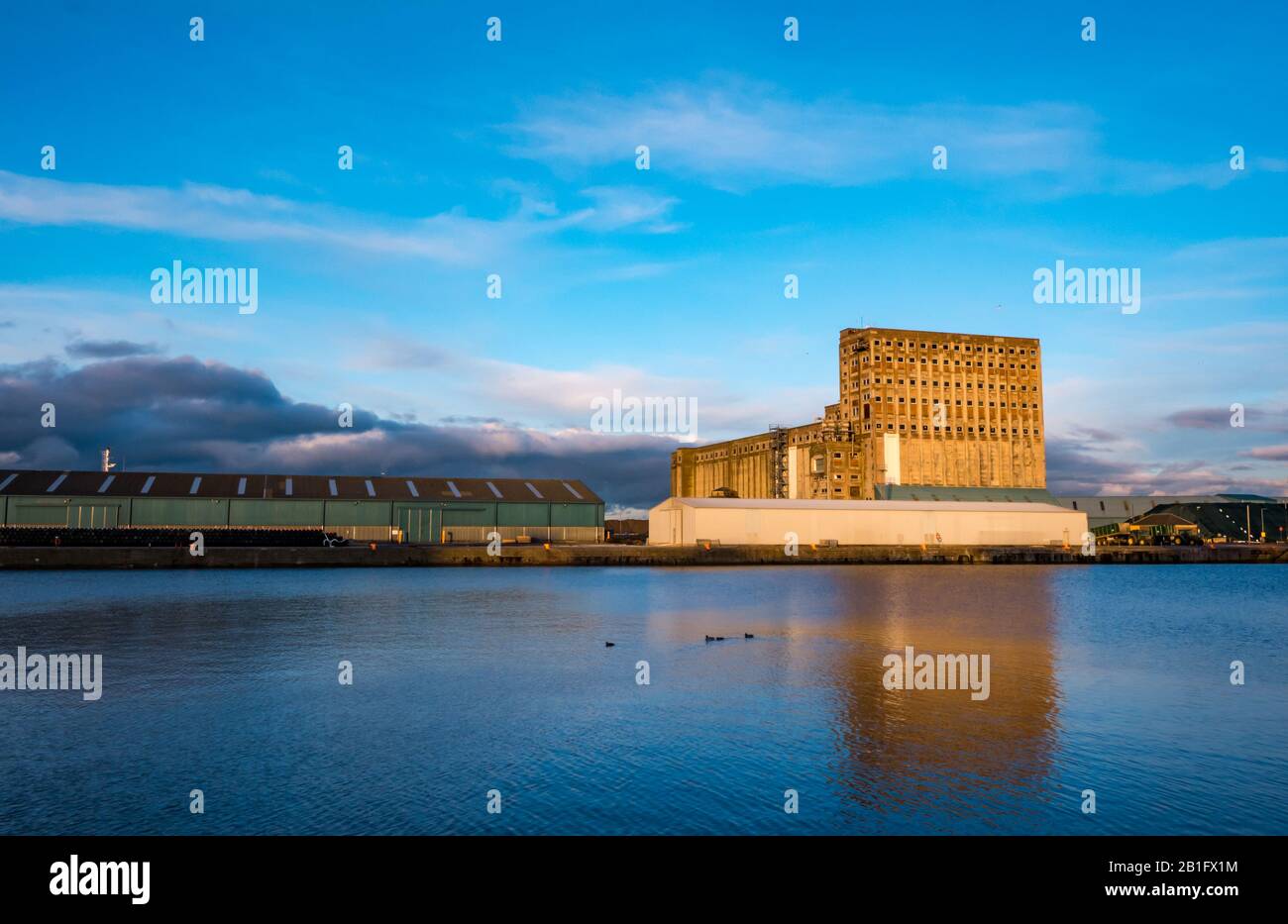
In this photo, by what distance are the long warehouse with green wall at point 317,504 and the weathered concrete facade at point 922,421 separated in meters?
30.9

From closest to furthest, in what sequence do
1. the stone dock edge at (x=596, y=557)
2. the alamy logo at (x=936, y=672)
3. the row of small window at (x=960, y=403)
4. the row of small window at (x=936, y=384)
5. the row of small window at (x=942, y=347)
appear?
the alamy logo at (x=936, y=672), the stone dock edge at (x=596, y=557), the row of small window at (x=960, y=403), the row of small window at (x=936, y=384), the row of small window at (x=942, y=347)

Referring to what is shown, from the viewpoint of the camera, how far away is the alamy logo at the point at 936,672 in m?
17.8

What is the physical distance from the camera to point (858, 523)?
85.9 metres

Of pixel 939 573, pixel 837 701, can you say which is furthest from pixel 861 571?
pixel 837 701

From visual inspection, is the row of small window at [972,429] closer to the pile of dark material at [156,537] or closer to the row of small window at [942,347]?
the row of small window at [942,347]

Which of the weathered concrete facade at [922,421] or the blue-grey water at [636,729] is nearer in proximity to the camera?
the blue-grey water at [636,729]

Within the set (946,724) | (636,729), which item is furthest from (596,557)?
(946,724)

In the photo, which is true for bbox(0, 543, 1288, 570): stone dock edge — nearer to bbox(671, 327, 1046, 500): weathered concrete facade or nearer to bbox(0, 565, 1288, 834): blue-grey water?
bbox(671, 327, 1046, 500): weathered concrete facade

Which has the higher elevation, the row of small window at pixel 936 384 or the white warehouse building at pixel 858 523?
the row of small window at pixel 936 384
